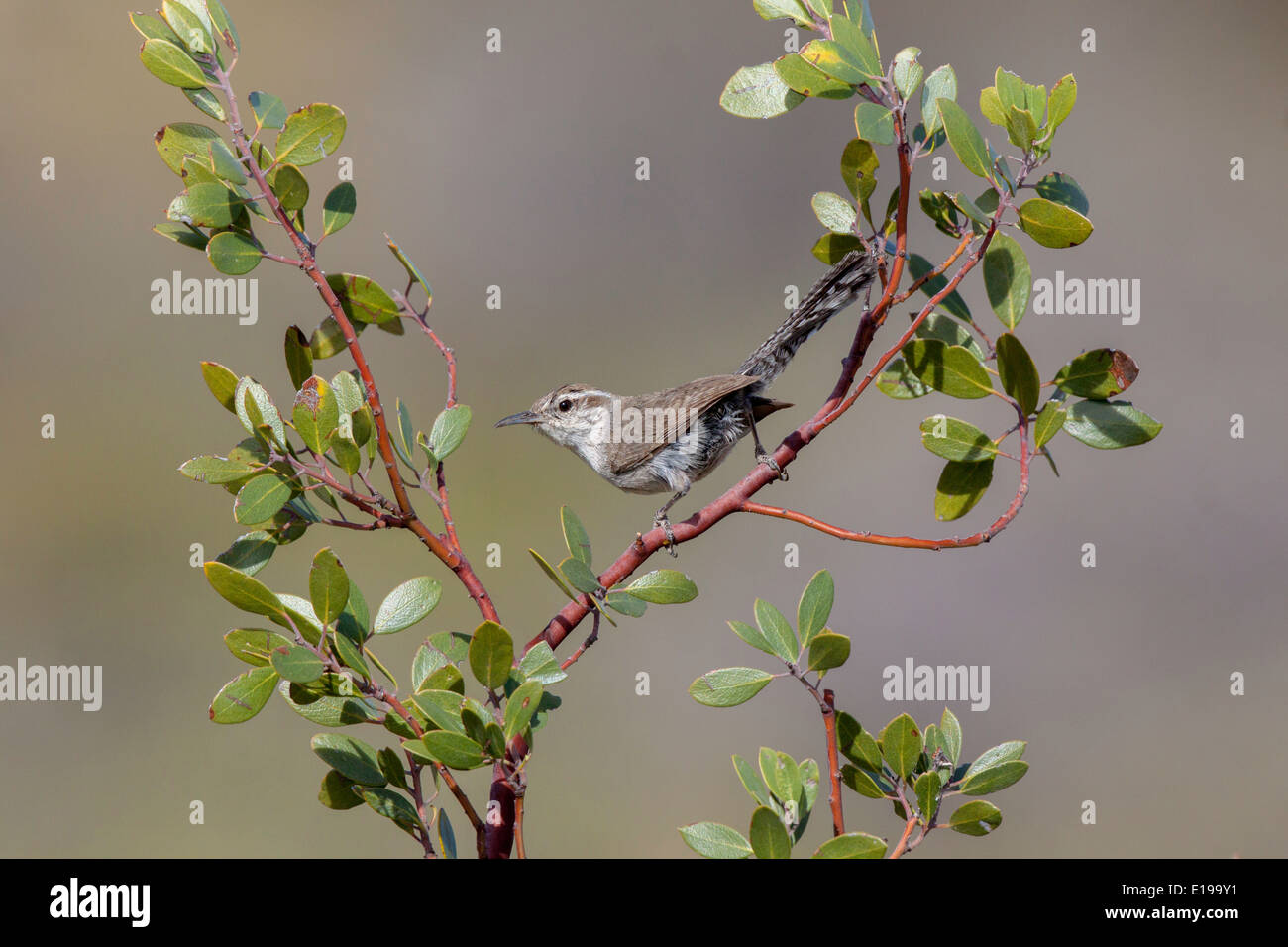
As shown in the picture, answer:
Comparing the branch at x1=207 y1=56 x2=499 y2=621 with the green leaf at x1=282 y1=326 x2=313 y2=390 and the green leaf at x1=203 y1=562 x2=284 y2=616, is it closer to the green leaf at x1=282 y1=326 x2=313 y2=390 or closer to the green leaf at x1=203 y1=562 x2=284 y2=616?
the green leaf at x1=282 y1=326 x2=313 y2=390

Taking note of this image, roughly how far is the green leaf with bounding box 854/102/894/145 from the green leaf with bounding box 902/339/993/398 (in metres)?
0.33

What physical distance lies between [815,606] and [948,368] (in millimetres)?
453

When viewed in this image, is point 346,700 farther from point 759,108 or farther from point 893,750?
point 759,108

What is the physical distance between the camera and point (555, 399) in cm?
368

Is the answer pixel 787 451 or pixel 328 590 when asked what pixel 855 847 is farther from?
pixel 328 590

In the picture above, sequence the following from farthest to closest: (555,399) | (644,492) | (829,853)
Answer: (555,399)
(644,492)
(829,853)

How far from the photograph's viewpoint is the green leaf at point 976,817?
1.53 metres

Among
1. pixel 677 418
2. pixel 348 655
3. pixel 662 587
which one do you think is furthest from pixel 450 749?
pixel 677 418

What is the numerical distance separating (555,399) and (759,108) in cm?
214

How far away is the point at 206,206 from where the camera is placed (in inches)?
63.9

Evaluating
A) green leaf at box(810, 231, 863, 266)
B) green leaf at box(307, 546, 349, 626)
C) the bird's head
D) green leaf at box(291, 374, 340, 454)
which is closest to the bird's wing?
the bird's head

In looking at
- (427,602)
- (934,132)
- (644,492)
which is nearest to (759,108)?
(934,132)

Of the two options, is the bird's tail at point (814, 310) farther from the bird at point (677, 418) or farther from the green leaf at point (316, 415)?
the green leaf at point (316, 415)

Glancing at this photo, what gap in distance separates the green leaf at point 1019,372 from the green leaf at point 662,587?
0.61m
